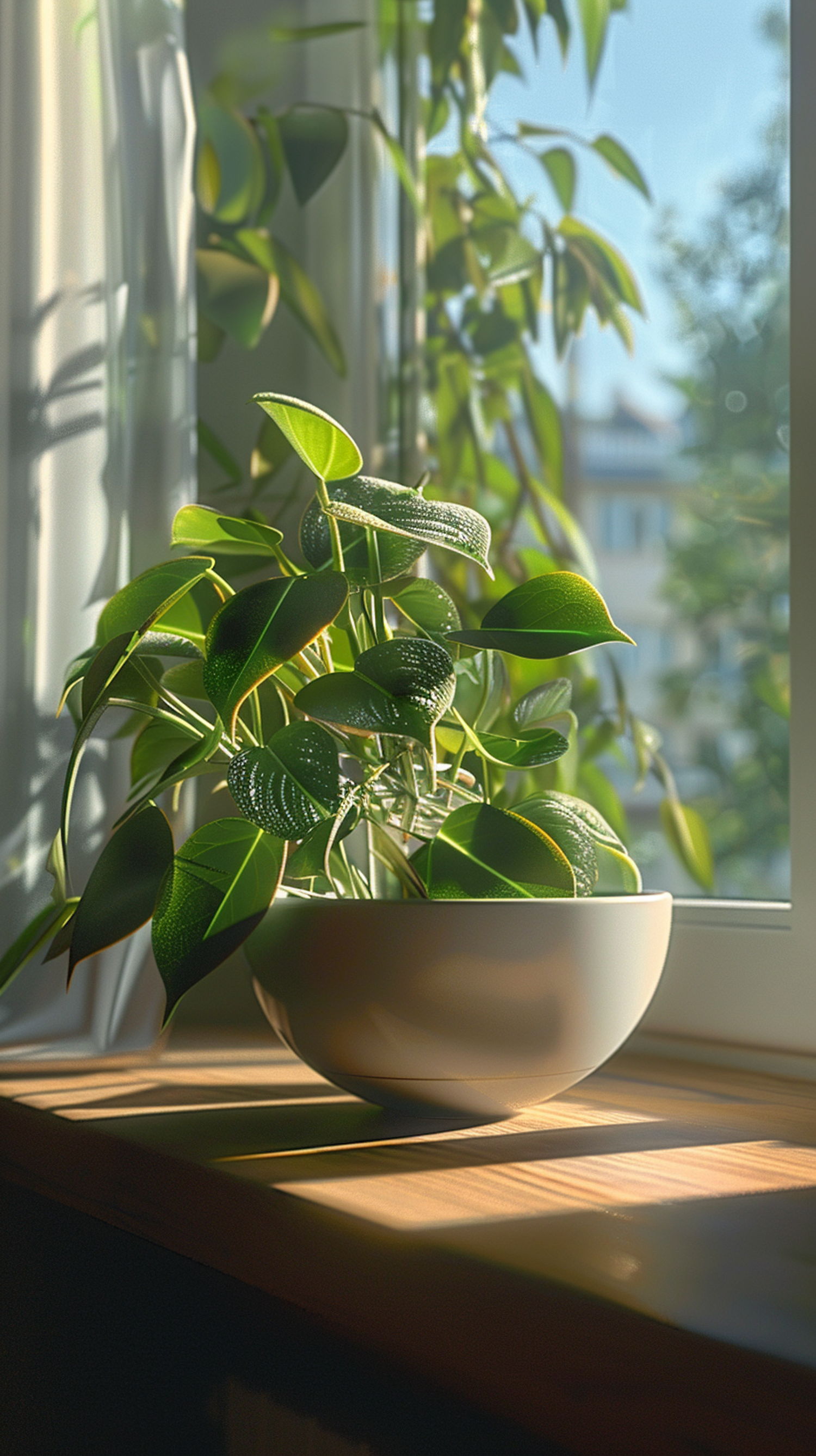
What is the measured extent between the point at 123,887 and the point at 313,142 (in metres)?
0.73

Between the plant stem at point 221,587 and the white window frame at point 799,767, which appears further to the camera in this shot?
the white window frame at point 799,767

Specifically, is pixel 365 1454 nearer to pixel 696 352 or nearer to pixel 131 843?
pixel 131 843

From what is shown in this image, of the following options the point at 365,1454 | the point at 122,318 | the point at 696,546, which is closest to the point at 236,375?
the point at 122,318

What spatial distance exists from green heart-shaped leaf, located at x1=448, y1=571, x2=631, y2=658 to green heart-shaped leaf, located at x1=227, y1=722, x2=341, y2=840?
9 centimetres

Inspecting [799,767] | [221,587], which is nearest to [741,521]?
[799,767]

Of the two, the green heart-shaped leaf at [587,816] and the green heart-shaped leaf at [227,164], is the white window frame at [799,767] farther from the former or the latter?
the green heart-shaped leaf at [227,164]

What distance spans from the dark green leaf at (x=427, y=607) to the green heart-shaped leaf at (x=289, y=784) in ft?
0.41

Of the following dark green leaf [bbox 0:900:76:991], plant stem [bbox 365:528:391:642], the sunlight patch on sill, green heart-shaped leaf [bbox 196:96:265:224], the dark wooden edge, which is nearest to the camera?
the dark wooden edge

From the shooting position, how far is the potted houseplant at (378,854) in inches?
21.6

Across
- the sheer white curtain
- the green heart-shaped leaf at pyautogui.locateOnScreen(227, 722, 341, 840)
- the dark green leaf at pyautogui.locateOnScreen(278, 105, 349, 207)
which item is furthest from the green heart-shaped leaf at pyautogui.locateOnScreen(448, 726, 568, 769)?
the dark green leaf at pyautogui.locateOnScreen(278, 105, 349, 207)

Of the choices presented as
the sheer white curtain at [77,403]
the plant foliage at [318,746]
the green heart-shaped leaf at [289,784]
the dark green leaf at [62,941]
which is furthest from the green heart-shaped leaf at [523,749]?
the sheer white curtain at [77,403]

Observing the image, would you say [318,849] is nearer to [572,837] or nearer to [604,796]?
[572,837]

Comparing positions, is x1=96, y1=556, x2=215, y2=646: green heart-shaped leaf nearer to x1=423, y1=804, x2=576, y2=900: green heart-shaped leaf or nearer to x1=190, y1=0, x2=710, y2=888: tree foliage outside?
x1=423, y1=804, x2=576, y2=900: green heart-shaped leaf

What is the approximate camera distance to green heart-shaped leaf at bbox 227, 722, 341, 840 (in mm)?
541
